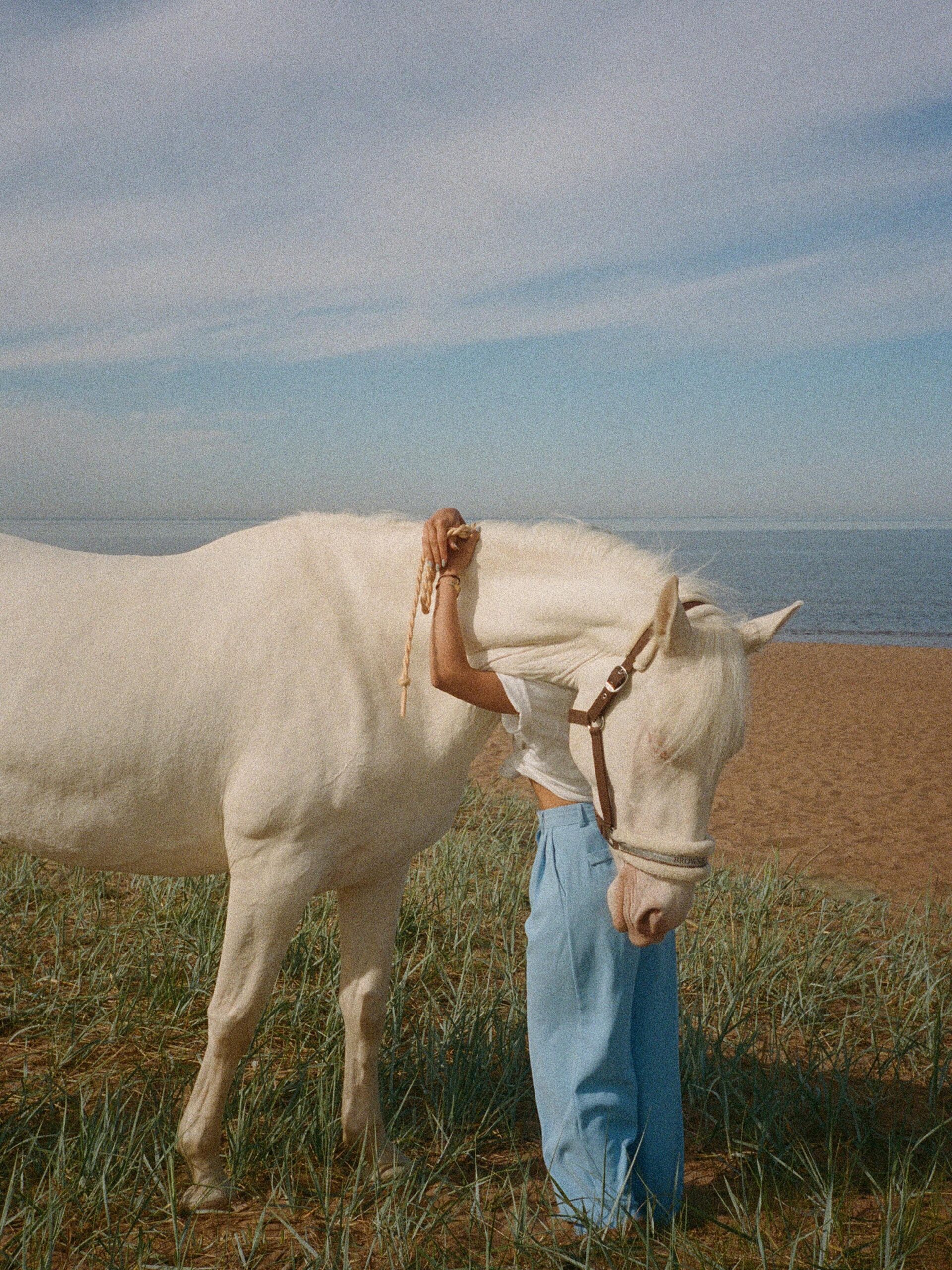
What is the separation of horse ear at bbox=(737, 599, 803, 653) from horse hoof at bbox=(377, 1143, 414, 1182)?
1.80m

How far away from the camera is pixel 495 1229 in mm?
2686

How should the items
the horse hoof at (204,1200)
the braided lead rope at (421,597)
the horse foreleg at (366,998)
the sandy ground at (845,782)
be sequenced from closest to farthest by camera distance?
the braided lead rope at (421,597), the horse hoof at (204,1200), the horse foreleg at (366,998), the sandy ground at (845,782)

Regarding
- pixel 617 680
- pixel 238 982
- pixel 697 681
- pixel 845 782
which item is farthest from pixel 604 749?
pixel 845 782

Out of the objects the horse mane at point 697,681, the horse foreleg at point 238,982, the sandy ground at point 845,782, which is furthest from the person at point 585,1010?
the sandy ground at point 845,782

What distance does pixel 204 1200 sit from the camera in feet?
8.64

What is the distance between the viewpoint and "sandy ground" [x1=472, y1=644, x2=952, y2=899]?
22.4 ft

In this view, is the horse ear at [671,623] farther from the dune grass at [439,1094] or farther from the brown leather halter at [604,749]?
the dune grass at [439,1094]

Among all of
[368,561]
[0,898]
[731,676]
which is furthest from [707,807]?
[0,898]

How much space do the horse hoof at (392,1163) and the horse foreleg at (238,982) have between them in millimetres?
448

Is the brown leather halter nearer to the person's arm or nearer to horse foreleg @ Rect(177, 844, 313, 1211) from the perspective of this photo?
the person's arm

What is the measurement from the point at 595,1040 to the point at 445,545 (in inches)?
52.6

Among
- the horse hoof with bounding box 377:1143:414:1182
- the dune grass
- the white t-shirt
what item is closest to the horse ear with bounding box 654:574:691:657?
the white t-shirt

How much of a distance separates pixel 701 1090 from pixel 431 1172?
0.98 meters

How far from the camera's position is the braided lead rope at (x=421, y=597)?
8.06ft
